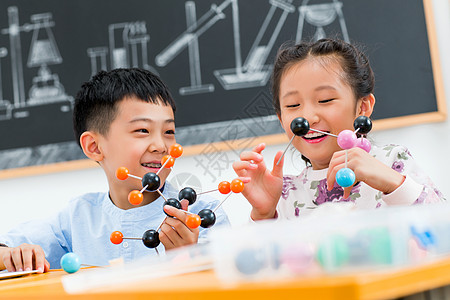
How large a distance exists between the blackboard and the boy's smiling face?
423mm

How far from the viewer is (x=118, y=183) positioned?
4.21 feet

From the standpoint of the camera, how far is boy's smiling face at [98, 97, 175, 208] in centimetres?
121

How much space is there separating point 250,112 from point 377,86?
0.38m

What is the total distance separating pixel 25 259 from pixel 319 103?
23.8 inches

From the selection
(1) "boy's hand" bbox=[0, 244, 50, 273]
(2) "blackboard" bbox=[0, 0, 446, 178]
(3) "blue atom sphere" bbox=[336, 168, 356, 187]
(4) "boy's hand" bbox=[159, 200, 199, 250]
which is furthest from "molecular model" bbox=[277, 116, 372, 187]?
(2) "blackboard" bbox=[0, 0, 446, 178]

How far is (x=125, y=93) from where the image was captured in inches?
51.3

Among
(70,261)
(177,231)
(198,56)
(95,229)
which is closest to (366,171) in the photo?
(177,231)

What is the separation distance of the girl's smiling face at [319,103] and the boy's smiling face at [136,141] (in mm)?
274

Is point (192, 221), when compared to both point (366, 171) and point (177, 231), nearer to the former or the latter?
point (177, 231)

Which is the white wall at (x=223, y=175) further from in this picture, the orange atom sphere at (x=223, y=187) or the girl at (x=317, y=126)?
the orange atom sphere at (x=223, y=187)

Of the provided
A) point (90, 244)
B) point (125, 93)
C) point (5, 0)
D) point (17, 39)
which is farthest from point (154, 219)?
point (5, 0)

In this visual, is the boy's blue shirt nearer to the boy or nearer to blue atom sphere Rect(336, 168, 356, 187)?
the boy

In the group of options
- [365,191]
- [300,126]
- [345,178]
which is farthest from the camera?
[365,191]

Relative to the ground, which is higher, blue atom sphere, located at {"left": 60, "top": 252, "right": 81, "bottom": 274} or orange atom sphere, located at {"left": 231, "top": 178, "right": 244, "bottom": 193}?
orange atom sphere, located at {"left": 231, "top": 178, "right": 244, "bottom": 193}
